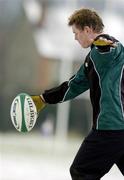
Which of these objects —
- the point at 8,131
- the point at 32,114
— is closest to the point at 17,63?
the point at 8,131

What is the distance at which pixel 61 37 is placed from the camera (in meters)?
9.21

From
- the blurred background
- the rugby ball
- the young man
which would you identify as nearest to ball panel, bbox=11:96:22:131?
the rugby ball

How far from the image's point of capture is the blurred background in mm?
9086

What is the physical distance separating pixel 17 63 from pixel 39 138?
1.04 metres

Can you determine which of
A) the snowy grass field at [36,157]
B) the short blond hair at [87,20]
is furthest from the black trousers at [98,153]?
the snowy grass field at [36,157]

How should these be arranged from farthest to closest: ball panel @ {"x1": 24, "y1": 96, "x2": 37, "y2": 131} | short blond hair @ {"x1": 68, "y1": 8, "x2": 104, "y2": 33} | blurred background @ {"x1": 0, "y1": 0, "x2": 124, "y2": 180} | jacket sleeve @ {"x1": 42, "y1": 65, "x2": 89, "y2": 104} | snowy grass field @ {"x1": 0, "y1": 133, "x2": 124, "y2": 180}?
blurred background @ {"x1": 0, "y1": 0, "x2": 124, "y2": 180} < snowy grass field @ {"x1": 0, "y1": 133, "x2": 124, "y2": 180} < ball panel @ {"x1": 24, "y1": 96, "x2": 37, "y2": 131} < jacket sleeve @ {"x1": 42, "y1": 65, "x2": 89, "y2": 104} < short blond hair @ {"x1": 68, "y1": 8, "x2": 104, "y2": 33}

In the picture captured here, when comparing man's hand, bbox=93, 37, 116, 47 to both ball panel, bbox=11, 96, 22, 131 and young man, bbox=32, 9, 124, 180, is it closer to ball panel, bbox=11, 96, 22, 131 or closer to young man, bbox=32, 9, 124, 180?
young man, bbox=32, 9, 124, 180

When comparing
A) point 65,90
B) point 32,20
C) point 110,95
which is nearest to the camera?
point 110,95

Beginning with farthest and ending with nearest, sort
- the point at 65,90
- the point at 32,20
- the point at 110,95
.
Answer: the point at 32,20, the point at 65,90, the point at 110,95

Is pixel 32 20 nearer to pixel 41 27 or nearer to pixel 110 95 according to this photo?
pixel 41 27

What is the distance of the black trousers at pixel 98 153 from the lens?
148 inches

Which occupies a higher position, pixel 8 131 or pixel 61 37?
pixel 61 37

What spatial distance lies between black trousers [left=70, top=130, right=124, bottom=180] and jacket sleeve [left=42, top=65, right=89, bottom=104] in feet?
1.17

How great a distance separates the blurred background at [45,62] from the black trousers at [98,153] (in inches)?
197
